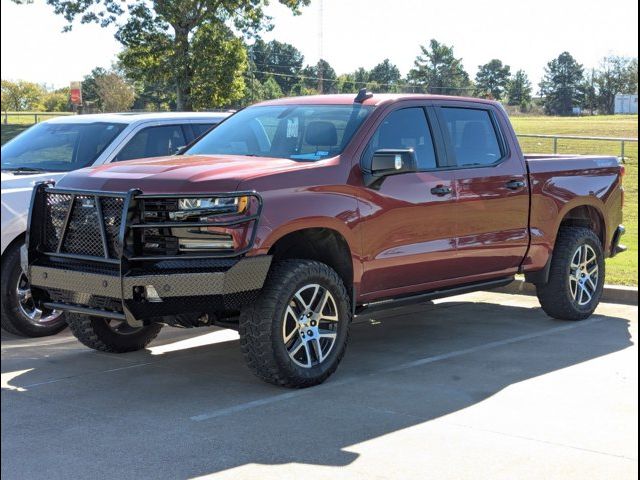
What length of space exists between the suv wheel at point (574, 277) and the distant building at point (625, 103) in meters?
2.78

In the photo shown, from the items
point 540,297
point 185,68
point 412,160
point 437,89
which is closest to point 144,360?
point 412,160

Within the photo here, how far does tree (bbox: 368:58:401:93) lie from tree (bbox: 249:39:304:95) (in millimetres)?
1572

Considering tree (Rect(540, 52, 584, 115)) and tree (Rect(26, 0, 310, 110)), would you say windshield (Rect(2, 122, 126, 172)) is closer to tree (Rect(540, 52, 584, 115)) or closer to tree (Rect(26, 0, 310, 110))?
tree (Rect(540, 52, 584, 115))

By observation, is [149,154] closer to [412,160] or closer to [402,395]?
[412,160]

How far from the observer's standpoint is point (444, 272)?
297 inches

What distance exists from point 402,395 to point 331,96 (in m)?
2.70

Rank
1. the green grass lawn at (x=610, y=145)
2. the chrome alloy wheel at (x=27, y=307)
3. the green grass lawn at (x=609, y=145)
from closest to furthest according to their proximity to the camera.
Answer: the chrome alloy wheel at (x=27, y=307), the green grass lawn at (x=609, y=145), the green grass lawn at (x=610, y=145)

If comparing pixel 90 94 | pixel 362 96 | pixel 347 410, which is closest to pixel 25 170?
pixel 362 96

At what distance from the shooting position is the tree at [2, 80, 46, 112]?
310 centimetres

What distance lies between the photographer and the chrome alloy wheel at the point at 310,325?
632 centimetres

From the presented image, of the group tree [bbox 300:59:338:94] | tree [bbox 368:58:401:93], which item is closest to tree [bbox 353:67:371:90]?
tree [bbox 368:58:401:93]

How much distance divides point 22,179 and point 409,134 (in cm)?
337

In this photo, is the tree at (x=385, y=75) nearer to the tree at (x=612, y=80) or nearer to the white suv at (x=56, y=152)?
the tree at (x=612, y=80)

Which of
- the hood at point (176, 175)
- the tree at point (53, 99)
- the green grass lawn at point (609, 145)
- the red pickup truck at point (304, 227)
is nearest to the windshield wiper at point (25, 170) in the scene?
the green grass lawn at point (609, 145)
